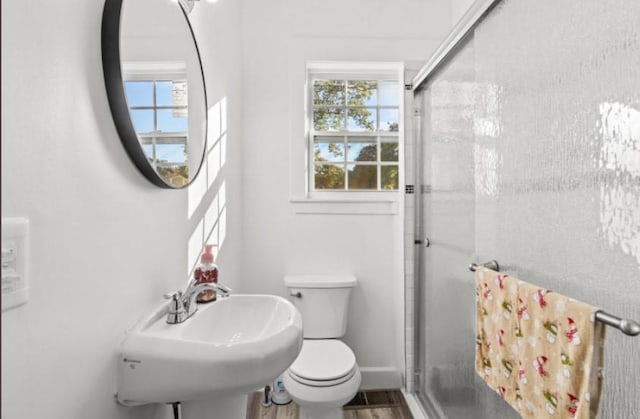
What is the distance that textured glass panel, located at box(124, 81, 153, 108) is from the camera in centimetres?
84

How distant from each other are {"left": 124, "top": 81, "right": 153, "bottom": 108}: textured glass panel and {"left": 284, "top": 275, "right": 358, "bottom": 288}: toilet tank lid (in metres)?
1.33

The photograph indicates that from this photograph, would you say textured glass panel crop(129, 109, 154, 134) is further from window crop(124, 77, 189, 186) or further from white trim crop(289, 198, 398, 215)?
white trim crop(289, 198, 398, 215)

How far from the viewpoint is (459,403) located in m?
1.48

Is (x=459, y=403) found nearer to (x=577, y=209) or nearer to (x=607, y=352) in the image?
(x=607, y=352)

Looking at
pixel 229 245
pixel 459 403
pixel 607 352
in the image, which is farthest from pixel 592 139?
pixel 229 245

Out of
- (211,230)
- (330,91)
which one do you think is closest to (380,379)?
(211,230)

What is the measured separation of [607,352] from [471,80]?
38.0 inches

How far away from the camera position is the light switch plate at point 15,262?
0.50 meters

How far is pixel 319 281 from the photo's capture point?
6.72 ft

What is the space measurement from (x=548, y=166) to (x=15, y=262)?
1.11 metres

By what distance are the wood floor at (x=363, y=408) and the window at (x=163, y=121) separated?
4.57ft

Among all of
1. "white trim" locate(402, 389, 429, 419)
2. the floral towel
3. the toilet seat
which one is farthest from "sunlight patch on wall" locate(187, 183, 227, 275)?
"white trim" locate(402, 389, 429, 419)

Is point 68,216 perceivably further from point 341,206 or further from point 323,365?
point 341,206

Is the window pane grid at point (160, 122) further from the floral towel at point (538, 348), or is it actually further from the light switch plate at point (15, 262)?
the floral towel at point (538, 348)
